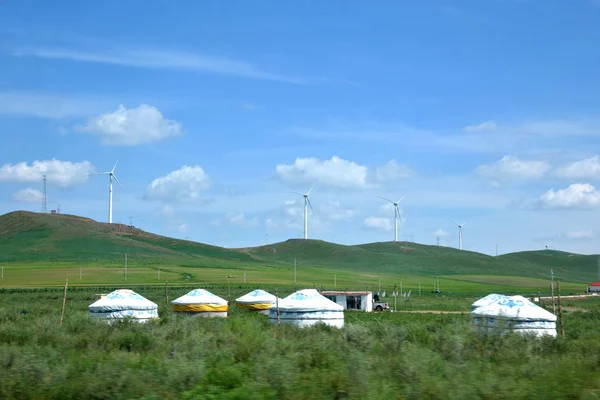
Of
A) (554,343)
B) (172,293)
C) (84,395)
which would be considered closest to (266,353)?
(84,395)

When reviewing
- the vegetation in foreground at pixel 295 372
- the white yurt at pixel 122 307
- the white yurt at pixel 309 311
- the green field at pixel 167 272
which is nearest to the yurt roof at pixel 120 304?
the white yurt at pixel 122 307

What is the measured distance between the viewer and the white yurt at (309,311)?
35.5 m

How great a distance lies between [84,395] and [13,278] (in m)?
106

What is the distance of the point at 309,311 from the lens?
35562 millimetres

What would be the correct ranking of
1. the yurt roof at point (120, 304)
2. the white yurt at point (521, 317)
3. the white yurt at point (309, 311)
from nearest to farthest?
the white yurt at point (521, 317) → the white yurt at point (309, 311) → the yurt roof at point (120, 304)

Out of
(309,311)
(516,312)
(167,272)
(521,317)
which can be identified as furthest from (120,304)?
(167,272)

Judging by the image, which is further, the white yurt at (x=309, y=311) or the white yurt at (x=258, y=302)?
the white yurt at (x=258, y=302)

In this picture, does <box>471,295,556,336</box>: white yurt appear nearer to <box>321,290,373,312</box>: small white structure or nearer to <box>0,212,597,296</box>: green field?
<box>321,290,373,312</box>: small white structure

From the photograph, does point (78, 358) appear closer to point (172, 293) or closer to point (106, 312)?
point (106, 312)

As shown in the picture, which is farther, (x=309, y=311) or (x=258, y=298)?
(x=258, y=298)

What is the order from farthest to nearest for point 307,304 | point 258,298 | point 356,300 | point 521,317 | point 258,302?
1. point 356,300
2. point 258,298
3. point 258,302
4. point 307,304
5. point 521,317

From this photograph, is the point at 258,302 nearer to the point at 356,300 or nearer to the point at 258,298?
the point at 258,298

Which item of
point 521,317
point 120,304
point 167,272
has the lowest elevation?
point 521,317

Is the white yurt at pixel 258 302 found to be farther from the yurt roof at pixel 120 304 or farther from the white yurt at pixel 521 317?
the white yurt at pixel 521 317
